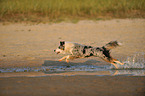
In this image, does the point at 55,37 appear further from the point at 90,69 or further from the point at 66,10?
the point at 66,10

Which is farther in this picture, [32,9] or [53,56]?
[32,9]

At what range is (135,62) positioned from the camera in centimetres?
852

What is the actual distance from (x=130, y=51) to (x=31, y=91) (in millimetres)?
4950

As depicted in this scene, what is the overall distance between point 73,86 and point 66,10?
10568 millimetres

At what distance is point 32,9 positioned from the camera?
1622 centimetres

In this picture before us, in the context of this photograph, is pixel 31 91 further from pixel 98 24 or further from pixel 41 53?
pixel 98 24

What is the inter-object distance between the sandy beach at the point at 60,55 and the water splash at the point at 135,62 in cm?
23

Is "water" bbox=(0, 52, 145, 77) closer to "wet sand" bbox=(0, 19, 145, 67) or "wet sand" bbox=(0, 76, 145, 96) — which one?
"wet sand" bbox=(0, 19, 145, 67)

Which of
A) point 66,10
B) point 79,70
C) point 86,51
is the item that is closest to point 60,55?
point 79,70

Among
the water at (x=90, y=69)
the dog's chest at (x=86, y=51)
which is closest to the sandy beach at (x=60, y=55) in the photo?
the water at (x=90, y=69)

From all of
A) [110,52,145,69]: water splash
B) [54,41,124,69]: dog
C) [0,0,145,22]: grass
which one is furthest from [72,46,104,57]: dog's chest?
[0,0,145,22]: grass

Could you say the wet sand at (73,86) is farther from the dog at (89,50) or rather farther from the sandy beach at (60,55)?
the dog at (89,50)

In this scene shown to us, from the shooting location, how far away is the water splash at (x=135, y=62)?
8083 mm

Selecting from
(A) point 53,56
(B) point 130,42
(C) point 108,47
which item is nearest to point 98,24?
(B) point 130,42
